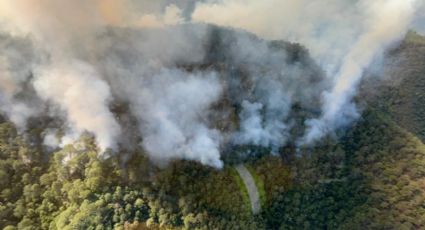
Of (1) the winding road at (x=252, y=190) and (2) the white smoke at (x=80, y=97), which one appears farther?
(1) the winding road at (x=252, y=190)

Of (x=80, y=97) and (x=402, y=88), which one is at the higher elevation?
(x=402, y=88)

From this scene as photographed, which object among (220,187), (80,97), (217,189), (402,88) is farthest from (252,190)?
(402,88)

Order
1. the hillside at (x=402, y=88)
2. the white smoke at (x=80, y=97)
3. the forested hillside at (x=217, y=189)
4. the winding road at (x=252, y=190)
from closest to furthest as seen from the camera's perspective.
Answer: the forested hillside at (x=217, y=189)
the white smoke at (x=80, y=97)
the winding road at (x=252, y=190)
the hillside at (x=402, y=88)

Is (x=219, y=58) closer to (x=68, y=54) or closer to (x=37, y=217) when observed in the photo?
(x=68, y=54)

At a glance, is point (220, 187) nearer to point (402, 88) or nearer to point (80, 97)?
point (80, 97)

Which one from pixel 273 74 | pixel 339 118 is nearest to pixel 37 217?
pixel 273 74

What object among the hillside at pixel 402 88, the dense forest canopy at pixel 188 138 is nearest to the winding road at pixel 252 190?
the dense forest canopy at pixel 188 138

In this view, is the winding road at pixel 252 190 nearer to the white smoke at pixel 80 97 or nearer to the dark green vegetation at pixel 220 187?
the dark green vegetation at pixel 220 187

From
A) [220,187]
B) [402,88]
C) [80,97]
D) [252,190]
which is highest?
[402,88]
